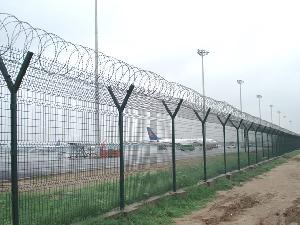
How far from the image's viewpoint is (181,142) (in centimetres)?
1198

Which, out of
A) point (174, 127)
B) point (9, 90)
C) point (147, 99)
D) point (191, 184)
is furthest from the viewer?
point (191, 184)

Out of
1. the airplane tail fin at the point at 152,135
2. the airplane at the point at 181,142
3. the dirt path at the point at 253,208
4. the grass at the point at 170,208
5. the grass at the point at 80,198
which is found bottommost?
the dirt path at the point at 253,208

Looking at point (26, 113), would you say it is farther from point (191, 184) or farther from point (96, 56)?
point (191, 184)

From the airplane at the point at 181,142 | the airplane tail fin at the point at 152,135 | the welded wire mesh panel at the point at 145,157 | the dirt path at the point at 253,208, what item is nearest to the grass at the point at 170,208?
the dirt path at the point at 253,208

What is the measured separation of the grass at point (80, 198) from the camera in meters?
6.45

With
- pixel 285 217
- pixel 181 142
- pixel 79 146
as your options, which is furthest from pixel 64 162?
pixel 181 142

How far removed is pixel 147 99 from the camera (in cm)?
917

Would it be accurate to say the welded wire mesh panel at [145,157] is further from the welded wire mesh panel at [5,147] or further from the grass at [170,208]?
the welded wire mesh panel at [5,147]

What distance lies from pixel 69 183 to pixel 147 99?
8.75 ft

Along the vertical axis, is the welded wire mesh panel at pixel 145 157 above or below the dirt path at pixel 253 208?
above

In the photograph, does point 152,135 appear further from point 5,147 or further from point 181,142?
point 5,147

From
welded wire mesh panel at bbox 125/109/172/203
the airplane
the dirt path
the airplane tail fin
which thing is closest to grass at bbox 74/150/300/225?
the dirt path

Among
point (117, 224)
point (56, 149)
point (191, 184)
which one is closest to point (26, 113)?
point (56, 149)

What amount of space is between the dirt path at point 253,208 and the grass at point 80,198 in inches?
42.7
